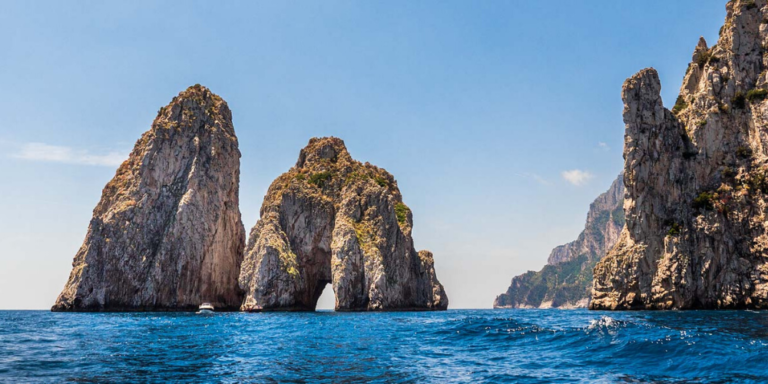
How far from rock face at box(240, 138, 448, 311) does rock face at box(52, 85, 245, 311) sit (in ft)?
35.0

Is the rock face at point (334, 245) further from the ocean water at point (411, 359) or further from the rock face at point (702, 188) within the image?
the ocean water at point (411, 359)

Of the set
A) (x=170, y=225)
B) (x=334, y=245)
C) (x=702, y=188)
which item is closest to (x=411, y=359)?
(x=702, y=188)

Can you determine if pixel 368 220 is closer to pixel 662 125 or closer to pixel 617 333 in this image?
pixel 662 125

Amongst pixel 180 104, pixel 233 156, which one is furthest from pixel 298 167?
pixel 180 104

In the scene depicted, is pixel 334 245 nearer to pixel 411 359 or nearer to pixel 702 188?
pixel 702 188

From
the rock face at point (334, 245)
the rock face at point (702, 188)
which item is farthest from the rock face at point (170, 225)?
the rock face at point (702, 188)

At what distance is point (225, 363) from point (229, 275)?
9808 cm

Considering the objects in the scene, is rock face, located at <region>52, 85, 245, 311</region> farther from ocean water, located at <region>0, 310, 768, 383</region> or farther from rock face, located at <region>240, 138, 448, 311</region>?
ocean water, located at <region>0, 310, 768, 383</region>

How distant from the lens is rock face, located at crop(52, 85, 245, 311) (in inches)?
3912

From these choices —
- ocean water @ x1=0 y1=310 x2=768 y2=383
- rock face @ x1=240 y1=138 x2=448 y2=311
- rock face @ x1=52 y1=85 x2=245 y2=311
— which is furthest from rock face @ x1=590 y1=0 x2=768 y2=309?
rock face @ x1=52 y1=85 x2=245 y2=311

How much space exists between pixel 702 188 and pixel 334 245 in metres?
65.3

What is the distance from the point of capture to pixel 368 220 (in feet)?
366

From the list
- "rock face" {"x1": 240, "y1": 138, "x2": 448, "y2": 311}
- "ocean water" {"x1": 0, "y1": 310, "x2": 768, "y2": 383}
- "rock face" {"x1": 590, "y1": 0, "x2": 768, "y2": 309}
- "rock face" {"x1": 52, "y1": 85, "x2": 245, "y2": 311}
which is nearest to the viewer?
"ocean water" {"x1": 0, "y1": 310, "x2": 768, "y2": 383}

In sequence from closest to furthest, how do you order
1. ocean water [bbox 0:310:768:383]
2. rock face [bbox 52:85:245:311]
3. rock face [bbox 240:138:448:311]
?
ocean water [bbox 0:310:768:383] < rock face [bbox 52:85:245:311] < rock face [bbox 240:138:448:311]
